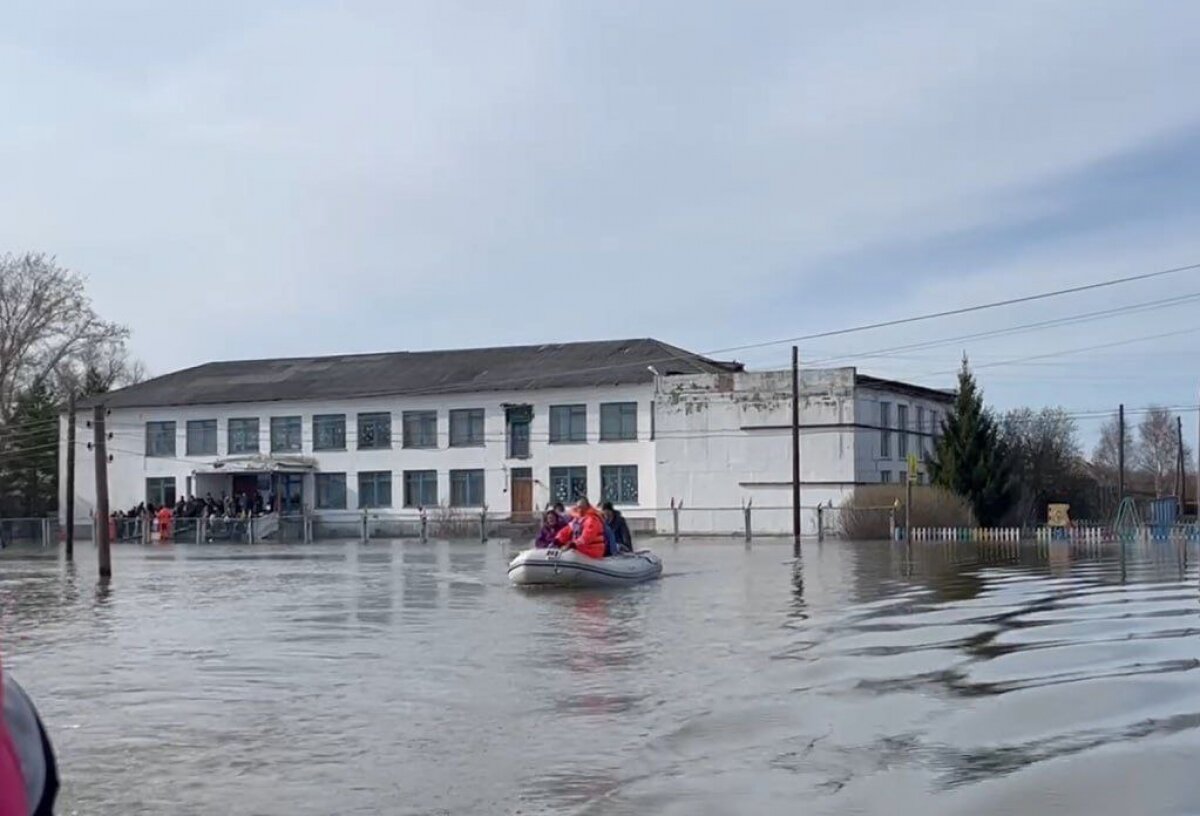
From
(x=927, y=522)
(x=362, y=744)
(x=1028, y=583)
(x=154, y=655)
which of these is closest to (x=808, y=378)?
(x=927, y=522)

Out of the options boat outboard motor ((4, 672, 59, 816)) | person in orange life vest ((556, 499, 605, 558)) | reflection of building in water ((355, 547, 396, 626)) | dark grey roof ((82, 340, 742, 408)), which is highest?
dark grey roof ((82, 340, 742, 408))

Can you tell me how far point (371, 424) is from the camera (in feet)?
226

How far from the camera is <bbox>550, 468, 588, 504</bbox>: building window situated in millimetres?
64562

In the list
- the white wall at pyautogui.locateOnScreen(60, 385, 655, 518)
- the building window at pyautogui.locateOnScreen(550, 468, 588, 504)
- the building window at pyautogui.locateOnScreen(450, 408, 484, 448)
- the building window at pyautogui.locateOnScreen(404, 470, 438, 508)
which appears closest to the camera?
the white wall at pyautogui.locateOnScreen(60, 385, 655, 518)

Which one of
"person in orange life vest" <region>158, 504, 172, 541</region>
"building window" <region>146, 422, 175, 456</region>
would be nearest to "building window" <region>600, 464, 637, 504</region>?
"person in orange life vest" <region>158, 504, 172, 541</region>

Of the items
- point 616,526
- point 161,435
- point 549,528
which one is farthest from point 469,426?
point 549,528

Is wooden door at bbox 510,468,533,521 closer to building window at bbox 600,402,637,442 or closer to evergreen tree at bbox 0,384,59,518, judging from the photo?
building window at bbox 600,402,637,442

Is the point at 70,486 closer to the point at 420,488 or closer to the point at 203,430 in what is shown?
the point at 420,488

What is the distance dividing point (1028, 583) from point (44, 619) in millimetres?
15796

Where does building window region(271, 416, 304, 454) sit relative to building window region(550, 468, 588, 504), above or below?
above

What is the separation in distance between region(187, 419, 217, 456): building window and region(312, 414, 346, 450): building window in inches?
222

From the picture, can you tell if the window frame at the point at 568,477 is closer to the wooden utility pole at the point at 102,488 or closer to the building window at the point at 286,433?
the building window at the point at 286,433

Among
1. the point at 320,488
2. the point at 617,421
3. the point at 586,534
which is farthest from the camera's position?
the point at 320,488

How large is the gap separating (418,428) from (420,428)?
0.09 meters
